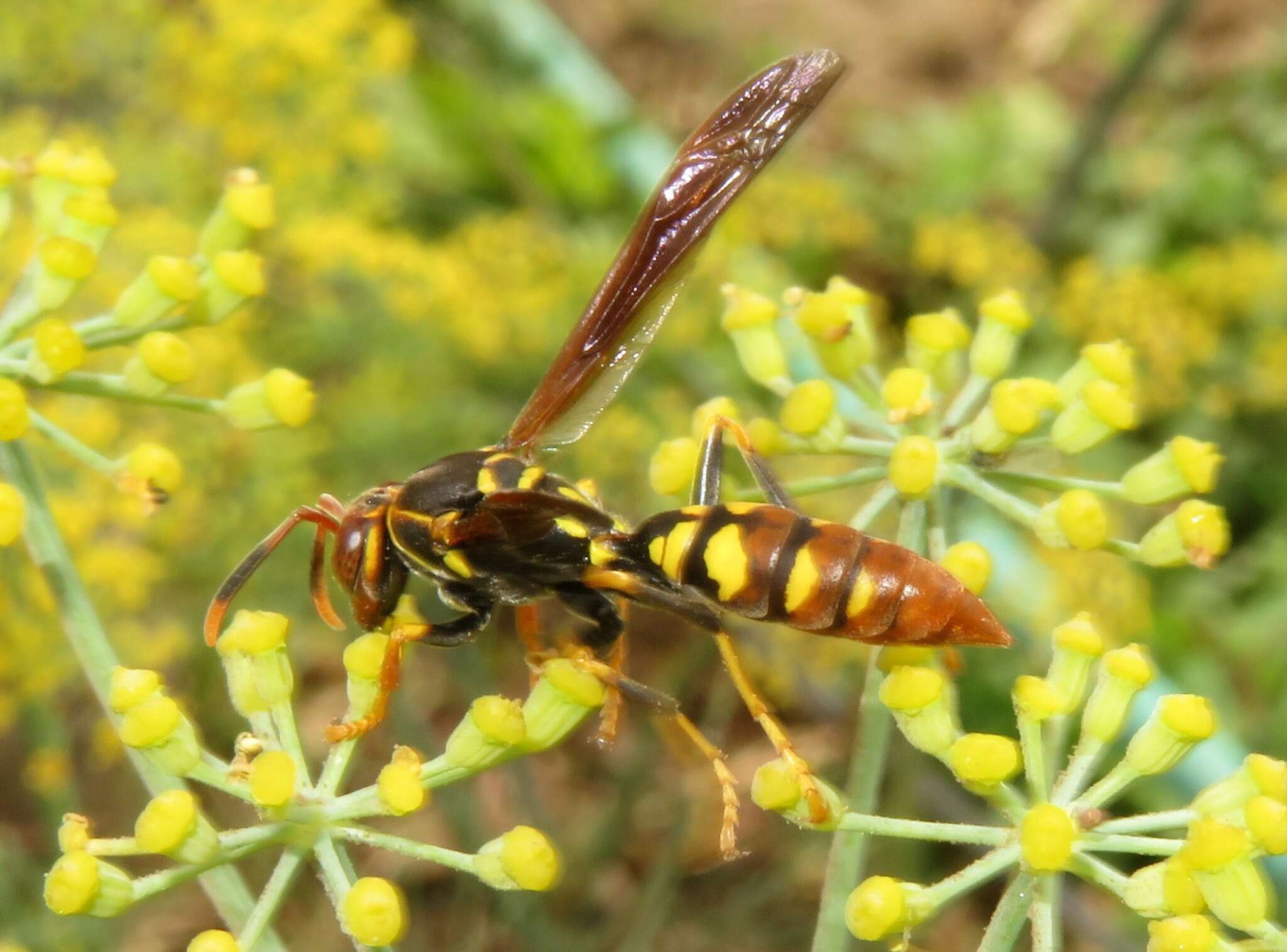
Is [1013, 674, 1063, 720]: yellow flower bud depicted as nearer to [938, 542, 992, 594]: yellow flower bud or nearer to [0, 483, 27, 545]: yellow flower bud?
[938, 542, 992, 594]: yellow flower bud

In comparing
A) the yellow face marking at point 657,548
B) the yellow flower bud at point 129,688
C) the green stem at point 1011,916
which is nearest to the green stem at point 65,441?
the yellow flower bud at point 129,688

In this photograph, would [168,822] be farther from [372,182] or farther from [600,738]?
[372,182]

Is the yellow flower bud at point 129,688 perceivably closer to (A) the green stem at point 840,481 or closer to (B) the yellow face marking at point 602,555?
(B) the yellow face marking at point 602,555

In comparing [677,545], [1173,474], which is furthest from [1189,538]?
[677,545]

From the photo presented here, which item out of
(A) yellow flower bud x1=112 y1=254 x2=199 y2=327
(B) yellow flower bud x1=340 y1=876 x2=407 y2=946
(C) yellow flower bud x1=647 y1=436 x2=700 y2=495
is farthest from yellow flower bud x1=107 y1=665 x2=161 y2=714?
(C) yellow flower bud x1=647 y1=436 x2=700 y2=495

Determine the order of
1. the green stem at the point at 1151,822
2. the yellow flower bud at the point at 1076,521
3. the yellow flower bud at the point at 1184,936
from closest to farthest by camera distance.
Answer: the yellow flower bud at the point at 1184,936 < the green stem at the point at 1151,822 < the yellow flower bud at the point at 1076,521

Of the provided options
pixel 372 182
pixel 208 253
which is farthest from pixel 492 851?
pixel 372 182

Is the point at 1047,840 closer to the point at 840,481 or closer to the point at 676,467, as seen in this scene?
the point at 840,481
